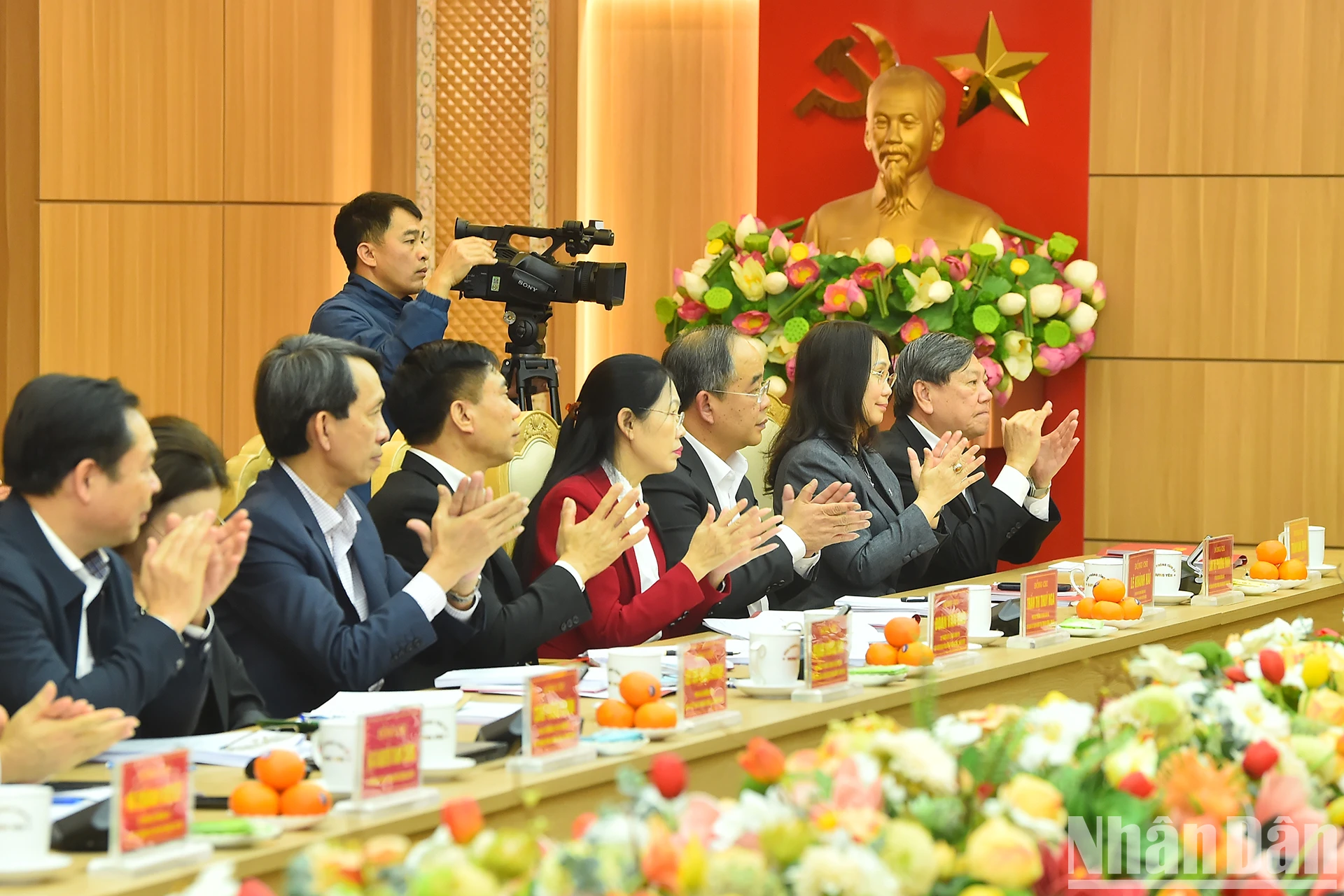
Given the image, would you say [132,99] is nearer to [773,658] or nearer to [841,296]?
[841,296]

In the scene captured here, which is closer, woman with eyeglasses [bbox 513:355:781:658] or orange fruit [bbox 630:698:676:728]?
orange fruit [bbox 630:698:676:728]

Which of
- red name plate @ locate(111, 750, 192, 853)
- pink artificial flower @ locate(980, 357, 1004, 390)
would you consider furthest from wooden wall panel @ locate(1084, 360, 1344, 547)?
red name plate @ locate(111, 750, 192, 853)

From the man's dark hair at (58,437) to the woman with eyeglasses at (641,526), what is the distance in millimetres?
1076

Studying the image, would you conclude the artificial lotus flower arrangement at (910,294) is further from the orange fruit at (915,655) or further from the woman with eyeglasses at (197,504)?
the woman with eyeglasses at (197,504)

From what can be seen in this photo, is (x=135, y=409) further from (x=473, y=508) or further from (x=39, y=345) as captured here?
(x=39, y=345)

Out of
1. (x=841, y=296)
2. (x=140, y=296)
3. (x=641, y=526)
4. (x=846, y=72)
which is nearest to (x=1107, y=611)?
(x=641, y=526)

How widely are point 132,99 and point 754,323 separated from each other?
2.18 metres

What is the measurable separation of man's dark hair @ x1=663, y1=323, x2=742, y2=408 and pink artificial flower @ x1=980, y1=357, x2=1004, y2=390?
1617 millimetres

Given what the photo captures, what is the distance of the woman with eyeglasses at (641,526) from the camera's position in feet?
9.09

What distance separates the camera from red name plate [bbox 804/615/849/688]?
207 centimetres

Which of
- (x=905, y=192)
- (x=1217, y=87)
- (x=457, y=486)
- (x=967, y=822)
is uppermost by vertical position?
(x=1217, y=87)

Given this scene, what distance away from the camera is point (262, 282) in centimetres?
550

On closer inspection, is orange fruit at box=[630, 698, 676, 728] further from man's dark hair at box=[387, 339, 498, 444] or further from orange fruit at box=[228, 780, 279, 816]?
man's dark hair at box=[387, 339, 498, 444]

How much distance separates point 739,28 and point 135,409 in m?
4.32
